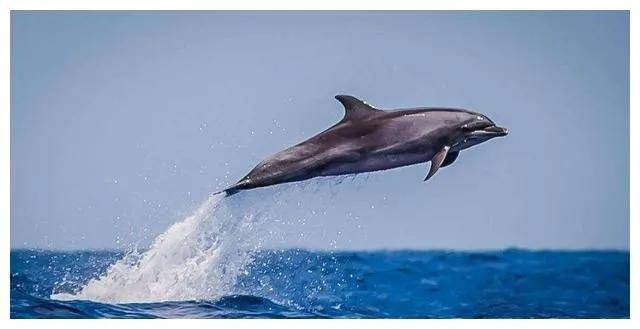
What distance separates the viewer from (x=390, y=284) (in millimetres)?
8117

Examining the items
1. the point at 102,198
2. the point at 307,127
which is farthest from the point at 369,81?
the point at 102,198

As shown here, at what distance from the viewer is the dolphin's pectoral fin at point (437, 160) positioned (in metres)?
7.32

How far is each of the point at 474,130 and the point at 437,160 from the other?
408 millimetres

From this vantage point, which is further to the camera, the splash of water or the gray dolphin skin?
the splash of water

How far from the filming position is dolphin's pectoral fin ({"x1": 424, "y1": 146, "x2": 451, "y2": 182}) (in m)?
7.32

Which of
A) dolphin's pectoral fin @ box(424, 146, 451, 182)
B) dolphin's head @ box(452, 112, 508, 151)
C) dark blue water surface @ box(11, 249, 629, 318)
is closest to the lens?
dolphin's pectoral fin @ box(424, 146, 451, 182)

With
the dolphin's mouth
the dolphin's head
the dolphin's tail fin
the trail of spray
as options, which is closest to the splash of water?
the trail of spray

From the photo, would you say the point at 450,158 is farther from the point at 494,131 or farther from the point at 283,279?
the point at 283,279

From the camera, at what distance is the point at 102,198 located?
25.7ft

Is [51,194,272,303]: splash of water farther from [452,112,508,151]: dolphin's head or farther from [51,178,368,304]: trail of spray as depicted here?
[452,112,508,151]: dolphin's head

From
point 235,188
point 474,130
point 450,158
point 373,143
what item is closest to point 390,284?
point 450,158

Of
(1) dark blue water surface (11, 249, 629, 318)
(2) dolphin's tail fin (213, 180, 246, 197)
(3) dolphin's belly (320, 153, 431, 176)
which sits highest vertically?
(3) dolphin's belly (320, 153, 431, 176)

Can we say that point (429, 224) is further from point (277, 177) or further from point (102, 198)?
point (102, 198)
